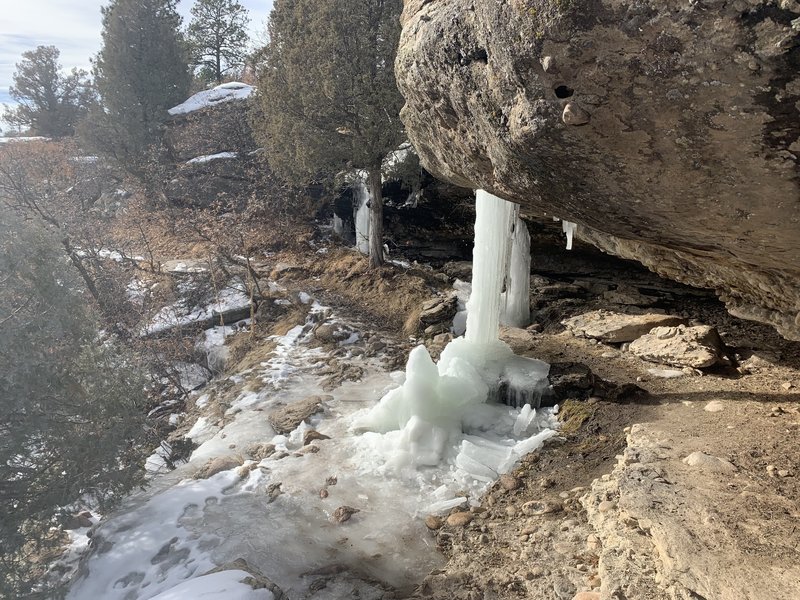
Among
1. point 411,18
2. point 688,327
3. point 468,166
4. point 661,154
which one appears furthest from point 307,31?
point 661,154

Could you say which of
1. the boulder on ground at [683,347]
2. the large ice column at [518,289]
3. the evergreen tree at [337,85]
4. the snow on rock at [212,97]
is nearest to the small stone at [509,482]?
the boulder on ground at [683,347]

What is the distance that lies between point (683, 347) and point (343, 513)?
5.43 metres

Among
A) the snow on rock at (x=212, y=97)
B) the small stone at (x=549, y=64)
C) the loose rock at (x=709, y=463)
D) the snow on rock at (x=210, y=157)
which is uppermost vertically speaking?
the snow on rock at (x=212, y=97)

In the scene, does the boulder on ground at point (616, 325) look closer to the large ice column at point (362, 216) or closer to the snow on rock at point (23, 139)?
the large ice column at point (362, 216)

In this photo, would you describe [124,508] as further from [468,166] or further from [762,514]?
[762,514]

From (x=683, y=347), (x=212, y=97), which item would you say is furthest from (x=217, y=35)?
(x=683, y=347)

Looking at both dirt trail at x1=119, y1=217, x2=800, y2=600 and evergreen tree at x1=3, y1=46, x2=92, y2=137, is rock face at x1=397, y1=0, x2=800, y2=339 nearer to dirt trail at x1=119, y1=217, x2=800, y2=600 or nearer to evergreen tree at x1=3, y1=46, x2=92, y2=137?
dirt trail at x1=119, y1=217, x2=800, y2=600

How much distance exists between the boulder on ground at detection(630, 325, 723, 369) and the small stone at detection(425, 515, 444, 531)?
446cm

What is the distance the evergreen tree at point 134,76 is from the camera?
17078 mm

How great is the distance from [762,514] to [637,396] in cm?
299

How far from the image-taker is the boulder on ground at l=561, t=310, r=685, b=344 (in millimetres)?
8328

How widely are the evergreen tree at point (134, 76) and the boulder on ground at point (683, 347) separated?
16.9 m

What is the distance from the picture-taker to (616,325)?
28.3 ft

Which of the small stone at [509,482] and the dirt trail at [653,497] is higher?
the dirt trail at [653,497]
